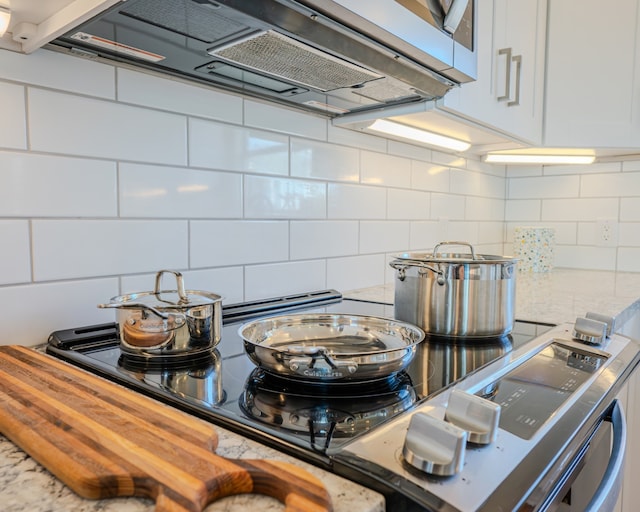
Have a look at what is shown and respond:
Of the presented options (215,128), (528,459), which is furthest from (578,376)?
(215,128)

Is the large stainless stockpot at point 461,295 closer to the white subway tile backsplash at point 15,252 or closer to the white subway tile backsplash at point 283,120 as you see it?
the white subway tile backsplash at point 283,120

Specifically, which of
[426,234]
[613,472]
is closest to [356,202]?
[426,234]

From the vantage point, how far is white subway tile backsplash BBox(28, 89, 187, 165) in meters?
0.78

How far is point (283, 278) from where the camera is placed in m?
1.21

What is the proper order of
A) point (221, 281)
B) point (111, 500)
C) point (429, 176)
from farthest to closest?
point (429, 176), point (221, 281), point (111, 500)

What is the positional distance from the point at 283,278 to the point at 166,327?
53 cm

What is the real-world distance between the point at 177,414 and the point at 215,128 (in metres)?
0.68

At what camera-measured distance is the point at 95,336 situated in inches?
31.7

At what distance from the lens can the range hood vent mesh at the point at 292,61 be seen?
0.75 metres

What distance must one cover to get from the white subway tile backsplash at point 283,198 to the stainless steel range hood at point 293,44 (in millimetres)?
206

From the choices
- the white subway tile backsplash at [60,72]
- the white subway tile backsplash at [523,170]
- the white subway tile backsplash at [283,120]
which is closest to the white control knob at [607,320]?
the white subway tile backsplash at [283,120]

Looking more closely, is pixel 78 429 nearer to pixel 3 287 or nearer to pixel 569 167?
pixel 3 287

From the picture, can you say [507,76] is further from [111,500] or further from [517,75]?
[111,500]

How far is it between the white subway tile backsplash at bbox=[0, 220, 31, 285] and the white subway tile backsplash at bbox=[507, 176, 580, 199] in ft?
6.73
